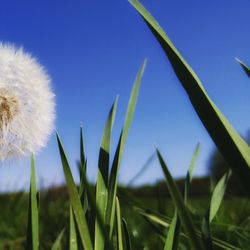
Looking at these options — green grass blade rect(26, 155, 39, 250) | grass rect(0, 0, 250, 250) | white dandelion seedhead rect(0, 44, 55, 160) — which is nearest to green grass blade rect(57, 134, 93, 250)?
grass rect(0, 0, 250, 250)

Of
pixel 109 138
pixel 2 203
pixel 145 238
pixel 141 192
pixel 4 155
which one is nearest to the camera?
pixel 109 138

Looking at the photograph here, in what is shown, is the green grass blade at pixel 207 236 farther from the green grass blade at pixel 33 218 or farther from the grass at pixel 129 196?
the green grass blade at pixel 33 218

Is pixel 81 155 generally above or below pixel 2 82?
below

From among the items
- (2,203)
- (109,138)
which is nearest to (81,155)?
(109,138)

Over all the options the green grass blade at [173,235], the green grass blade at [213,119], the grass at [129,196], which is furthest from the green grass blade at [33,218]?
the green grass blade at [213,119]

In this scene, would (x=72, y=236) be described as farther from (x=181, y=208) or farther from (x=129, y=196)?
(x=181, y=208)

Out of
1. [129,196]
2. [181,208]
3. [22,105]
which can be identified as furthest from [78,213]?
[22,105]

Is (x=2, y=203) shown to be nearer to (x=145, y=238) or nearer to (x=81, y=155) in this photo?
(x=145, y=238)
